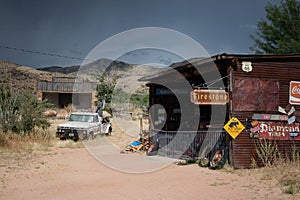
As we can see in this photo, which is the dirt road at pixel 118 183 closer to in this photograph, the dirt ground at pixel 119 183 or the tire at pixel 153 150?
the dirt ground at pixel 119 183

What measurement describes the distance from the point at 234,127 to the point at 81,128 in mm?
9765

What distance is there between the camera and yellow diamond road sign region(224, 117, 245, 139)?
960 cm

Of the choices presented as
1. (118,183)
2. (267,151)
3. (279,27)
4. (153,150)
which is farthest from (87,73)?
(118,183)

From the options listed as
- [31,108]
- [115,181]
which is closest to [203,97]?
[115,181]

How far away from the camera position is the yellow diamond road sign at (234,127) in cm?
960

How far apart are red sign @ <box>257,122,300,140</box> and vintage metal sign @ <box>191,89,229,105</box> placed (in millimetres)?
1389

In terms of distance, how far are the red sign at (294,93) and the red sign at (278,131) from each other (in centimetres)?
72

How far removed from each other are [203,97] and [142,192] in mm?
3645

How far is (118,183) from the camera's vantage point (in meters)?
7.95

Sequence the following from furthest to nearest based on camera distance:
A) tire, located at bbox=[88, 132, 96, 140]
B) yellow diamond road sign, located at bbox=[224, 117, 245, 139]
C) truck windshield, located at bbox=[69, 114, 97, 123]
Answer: truck windshield, located at bbox=[69, 114, 97, 123], tire, located at bbox=[88, 132, 96, 140], yellow diamond road sign, located at bbox=[224, 117, 245, 139]

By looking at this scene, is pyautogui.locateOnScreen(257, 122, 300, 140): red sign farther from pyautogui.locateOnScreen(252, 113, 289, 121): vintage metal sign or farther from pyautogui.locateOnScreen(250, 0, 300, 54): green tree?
pyautogui.locateOnScreen(250, 0, 300, 54): green tree

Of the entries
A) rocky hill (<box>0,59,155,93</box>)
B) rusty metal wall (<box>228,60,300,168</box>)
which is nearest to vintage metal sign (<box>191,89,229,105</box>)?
rusty metal wall (<box>228,60,300,168</box>)

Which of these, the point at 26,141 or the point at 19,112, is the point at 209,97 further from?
the point at 19,112

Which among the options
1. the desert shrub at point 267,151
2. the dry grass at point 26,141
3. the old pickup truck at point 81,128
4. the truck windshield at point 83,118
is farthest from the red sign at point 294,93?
the truck windshield at point 83,118
